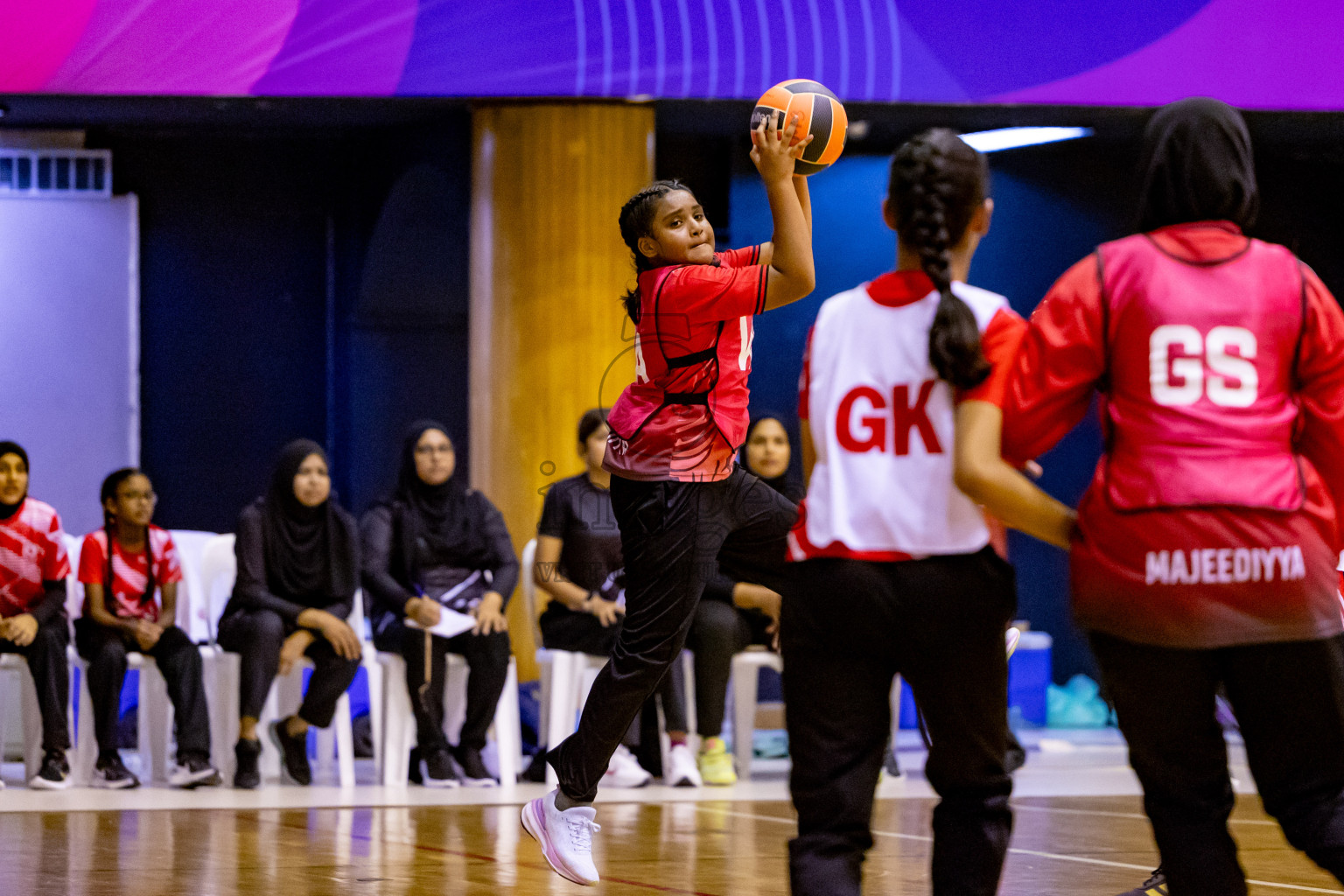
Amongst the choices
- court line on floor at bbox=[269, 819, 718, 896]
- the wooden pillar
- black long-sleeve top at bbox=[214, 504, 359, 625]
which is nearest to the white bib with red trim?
court line on floor at bbox=[269, 819, 718, 896]

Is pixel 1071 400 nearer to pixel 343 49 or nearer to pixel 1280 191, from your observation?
pixel 343 49

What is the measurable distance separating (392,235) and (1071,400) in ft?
24.6

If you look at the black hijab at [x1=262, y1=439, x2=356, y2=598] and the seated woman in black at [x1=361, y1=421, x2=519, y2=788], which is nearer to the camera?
the seated woman in black at [x1=361, y1=421, x2=519, y2=788]

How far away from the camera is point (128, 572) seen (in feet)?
21.5

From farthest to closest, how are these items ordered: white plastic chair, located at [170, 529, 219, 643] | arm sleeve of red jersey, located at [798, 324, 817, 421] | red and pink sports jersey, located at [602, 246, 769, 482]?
white plastic chair, located at [170, 529, 219, 643] → red and pink sports jersey, located at [602, 246, 769, 482] → arm sleeve of red jersey, located at [798, 324, 817, 421]

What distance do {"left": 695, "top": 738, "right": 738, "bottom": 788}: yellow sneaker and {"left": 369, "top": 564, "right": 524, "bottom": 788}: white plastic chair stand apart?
725mm

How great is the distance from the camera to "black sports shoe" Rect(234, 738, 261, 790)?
613cm

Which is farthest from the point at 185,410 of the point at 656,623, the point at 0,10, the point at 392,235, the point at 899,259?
the point at 899,259

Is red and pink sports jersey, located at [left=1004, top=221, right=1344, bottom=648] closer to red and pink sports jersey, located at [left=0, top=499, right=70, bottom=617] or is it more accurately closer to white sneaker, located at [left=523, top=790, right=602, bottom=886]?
white sneaker, located at [left=523, top=790, right=602, bottom=886]

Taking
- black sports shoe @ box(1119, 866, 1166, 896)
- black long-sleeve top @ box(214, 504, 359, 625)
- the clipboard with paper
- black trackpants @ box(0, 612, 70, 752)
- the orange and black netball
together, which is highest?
the orange and black netball

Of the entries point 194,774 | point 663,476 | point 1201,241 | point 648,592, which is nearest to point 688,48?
point 194,774

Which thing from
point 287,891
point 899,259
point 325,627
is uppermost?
point 899,259

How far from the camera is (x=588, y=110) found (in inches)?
293

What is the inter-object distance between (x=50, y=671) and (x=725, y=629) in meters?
2.56
